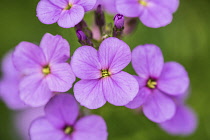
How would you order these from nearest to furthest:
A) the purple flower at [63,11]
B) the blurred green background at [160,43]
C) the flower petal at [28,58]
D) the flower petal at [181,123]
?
the purple flower at [63,11] → the flower petal at [28,58] → the flower petal at [181,123] → the blurred green background at [160,43]

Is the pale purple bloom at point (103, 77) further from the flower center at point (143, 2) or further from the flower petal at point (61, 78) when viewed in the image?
the flower center at point (143, 2)

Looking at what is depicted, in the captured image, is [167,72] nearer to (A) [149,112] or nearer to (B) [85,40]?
(A) [149,112]

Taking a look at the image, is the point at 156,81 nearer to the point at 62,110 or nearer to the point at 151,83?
the point at 151,83

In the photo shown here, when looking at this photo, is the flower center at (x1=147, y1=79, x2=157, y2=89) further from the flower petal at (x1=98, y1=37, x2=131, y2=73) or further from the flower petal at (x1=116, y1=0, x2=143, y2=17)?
the flower petal at (x1=116, y1=0, x2=143, y2=17)

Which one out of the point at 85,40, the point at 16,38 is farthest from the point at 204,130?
the point at 16,38

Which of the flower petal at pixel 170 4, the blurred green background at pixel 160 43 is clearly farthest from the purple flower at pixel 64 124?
the blurred green background at pixel 160 43

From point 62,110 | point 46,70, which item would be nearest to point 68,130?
point 62,110
